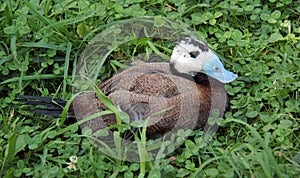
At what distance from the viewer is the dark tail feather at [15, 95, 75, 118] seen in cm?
285

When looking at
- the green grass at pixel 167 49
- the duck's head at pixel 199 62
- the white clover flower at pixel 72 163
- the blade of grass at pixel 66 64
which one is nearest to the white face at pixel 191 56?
the duck's head at pixel 199 62

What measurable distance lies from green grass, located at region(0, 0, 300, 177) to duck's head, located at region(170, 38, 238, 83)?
98 millimetres

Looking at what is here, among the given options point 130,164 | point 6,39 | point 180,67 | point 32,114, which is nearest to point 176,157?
point 130,164

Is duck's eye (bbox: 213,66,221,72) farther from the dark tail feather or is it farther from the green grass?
the dark tail feather

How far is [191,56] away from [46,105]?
0.69 meters

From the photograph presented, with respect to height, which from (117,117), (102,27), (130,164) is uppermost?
(102,27)

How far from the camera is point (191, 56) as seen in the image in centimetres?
284

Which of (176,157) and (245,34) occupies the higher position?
(245,34)

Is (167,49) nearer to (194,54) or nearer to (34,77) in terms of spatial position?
(194,54)

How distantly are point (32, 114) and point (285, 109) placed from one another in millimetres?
1139

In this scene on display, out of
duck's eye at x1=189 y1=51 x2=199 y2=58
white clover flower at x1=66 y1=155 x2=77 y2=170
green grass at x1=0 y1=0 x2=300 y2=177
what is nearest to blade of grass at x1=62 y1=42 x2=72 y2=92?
green grass at x1=0 y1=0 x2=300 y2=177

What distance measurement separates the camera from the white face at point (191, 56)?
2.82 meters

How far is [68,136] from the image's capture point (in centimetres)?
272

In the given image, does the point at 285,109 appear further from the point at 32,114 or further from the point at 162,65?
the point at 32,114
